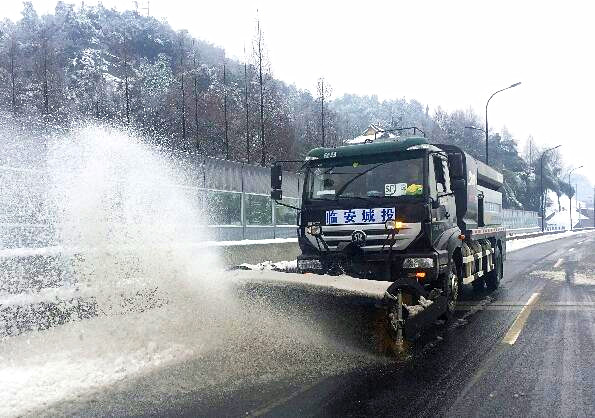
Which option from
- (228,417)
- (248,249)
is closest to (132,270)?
→ (228,417)

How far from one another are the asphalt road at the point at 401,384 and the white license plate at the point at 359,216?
5.87ft

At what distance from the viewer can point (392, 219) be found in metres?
7.64

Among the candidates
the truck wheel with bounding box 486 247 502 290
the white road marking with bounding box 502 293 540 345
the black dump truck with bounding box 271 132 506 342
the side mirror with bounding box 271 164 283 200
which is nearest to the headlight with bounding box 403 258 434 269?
the black dump truck with bounding box 271 132 506 342

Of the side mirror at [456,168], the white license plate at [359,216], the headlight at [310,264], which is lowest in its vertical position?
the headlight at [310,264]

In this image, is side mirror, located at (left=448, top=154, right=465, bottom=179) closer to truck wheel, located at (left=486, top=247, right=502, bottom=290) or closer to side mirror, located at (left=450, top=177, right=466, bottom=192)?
side mirror, located at (left=450, top=177, right=466, bottom=192)

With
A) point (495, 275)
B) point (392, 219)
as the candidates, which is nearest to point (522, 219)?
point (495, 275)

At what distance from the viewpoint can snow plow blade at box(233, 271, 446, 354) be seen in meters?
6.36

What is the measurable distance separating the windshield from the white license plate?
260 millimetres

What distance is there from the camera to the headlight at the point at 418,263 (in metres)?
7.44

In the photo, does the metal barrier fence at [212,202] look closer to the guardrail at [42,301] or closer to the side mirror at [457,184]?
the guardrail at [42,301]

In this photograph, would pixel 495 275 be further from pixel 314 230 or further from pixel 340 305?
pixel 340 305

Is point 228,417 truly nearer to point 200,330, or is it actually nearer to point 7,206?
point 200,330

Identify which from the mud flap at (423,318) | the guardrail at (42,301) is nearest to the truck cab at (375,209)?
the mud flap at (423,318)

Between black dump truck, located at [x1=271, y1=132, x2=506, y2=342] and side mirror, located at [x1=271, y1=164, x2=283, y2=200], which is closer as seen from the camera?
black dump truck, located at [x1=271, y1=132, x2=506, y2=342]
